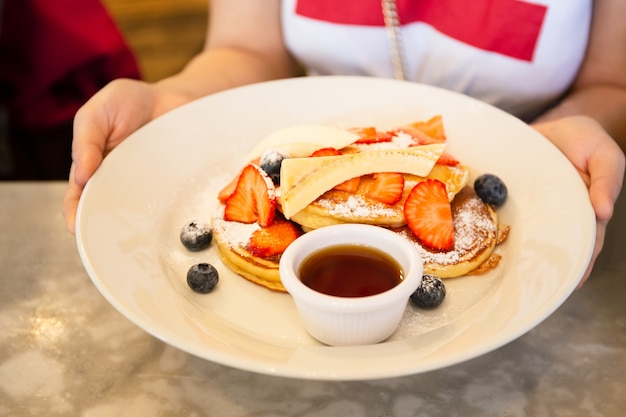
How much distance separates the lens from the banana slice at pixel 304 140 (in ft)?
4.71

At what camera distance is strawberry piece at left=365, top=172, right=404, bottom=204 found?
1.33m

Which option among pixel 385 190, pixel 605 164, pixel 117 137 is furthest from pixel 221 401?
pixel 605 164

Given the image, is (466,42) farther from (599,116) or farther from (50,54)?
(50,54)

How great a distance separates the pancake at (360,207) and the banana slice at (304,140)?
0.12 metres

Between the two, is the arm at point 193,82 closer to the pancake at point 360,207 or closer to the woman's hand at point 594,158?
the pancake at point 360,207

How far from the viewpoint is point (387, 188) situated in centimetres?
134

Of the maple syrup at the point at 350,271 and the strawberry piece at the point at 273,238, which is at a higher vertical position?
the maple syrup at the point at 350,271

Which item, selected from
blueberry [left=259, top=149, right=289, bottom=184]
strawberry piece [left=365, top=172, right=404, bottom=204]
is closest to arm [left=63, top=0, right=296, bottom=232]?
blueberry [left=259, top=149, right=289, bottom=184]

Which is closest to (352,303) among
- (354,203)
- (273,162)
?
(354,203)

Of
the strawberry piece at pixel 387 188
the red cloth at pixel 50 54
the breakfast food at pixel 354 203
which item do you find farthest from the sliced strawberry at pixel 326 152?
the red cloth at pixel 50 54

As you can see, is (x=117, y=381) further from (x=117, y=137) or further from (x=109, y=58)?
(x=109, y=58)

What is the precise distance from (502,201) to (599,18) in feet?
2.25

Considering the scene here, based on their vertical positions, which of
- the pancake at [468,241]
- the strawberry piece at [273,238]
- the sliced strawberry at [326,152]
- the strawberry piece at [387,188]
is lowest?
the strawberry piece at [273,238]

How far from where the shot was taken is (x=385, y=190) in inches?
52.8
